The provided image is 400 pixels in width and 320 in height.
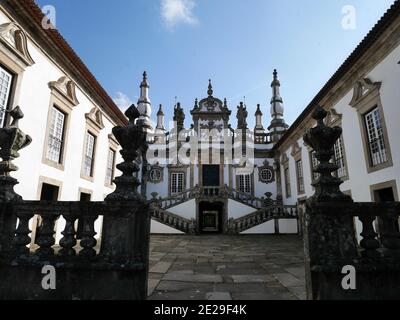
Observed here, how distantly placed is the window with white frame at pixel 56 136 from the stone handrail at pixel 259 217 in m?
10.00

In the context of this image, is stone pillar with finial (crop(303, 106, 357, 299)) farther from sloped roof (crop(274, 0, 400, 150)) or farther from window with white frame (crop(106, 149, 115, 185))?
window with white frame (crop(106, 149, 115, 185))

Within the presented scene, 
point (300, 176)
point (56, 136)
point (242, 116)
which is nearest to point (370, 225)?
A: point (56, 136)

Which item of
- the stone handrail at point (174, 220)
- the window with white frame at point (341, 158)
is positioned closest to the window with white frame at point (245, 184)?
the stone handrail at point (174, 220)

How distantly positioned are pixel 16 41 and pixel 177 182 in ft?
46.3

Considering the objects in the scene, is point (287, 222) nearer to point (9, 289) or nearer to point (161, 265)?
point (161, 265)

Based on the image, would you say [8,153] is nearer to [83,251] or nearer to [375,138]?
[83,251]

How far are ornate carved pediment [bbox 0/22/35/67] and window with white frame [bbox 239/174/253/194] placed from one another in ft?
50.4

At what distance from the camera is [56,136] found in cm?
875

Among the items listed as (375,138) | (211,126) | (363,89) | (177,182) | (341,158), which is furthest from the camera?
(211,126)

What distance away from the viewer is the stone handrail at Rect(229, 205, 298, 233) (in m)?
14.7

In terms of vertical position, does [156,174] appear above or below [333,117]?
below

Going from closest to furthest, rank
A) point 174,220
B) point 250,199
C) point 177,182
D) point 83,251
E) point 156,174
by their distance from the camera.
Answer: point 83,251 < point 174,220 < point 250,199 < point 177,182 < point 156,174

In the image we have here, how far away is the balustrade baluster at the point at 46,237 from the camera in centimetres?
286

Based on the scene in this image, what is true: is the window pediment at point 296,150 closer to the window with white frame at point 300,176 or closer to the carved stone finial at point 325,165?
the window with white frame at point 300,176
